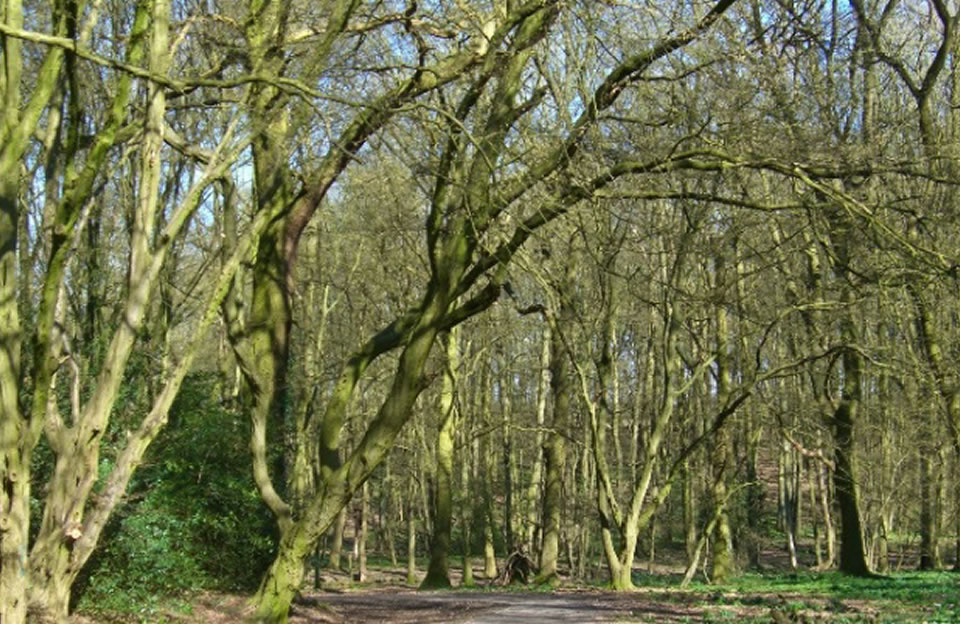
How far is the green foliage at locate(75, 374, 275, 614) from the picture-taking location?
→ 1209 cm

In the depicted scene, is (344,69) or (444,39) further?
(444,39)

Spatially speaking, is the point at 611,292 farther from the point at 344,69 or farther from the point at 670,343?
the point at 344,69

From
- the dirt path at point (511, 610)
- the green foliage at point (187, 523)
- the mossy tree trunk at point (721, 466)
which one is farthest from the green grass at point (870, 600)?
the green foliage at point (187, 523)

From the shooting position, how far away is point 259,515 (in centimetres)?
1419

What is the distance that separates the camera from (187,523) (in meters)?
13.0

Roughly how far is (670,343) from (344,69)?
11506 millimetres

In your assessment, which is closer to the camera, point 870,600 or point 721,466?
point 870,600

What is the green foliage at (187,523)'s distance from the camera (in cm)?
1209

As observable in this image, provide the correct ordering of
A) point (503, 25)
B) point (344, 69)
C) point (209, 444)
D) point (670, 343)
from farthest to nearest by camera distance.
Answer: point (670, 343) < point (209, 444) < point (344, 69) < point (503, 25)

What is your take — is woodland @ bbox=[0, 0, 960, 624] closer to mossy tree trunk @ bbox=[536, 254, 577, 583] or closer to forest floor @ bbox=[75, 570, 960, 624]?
forest floor @ bbox=[75, 570, 960, 624]

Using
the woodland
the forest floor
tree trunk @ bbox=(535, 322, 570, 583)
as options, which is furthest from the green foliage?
tree trunk @ bbox=(535, 322, 570, 583)

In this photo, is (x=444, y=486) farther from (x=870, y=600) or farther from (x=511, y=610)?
(x=870, y=600)

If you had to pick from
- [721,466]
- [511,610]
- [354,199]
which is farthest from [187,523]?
[721,466]

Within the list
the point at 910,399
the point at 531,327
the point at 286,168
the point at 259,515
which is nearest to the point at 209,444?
the point at 259,515
